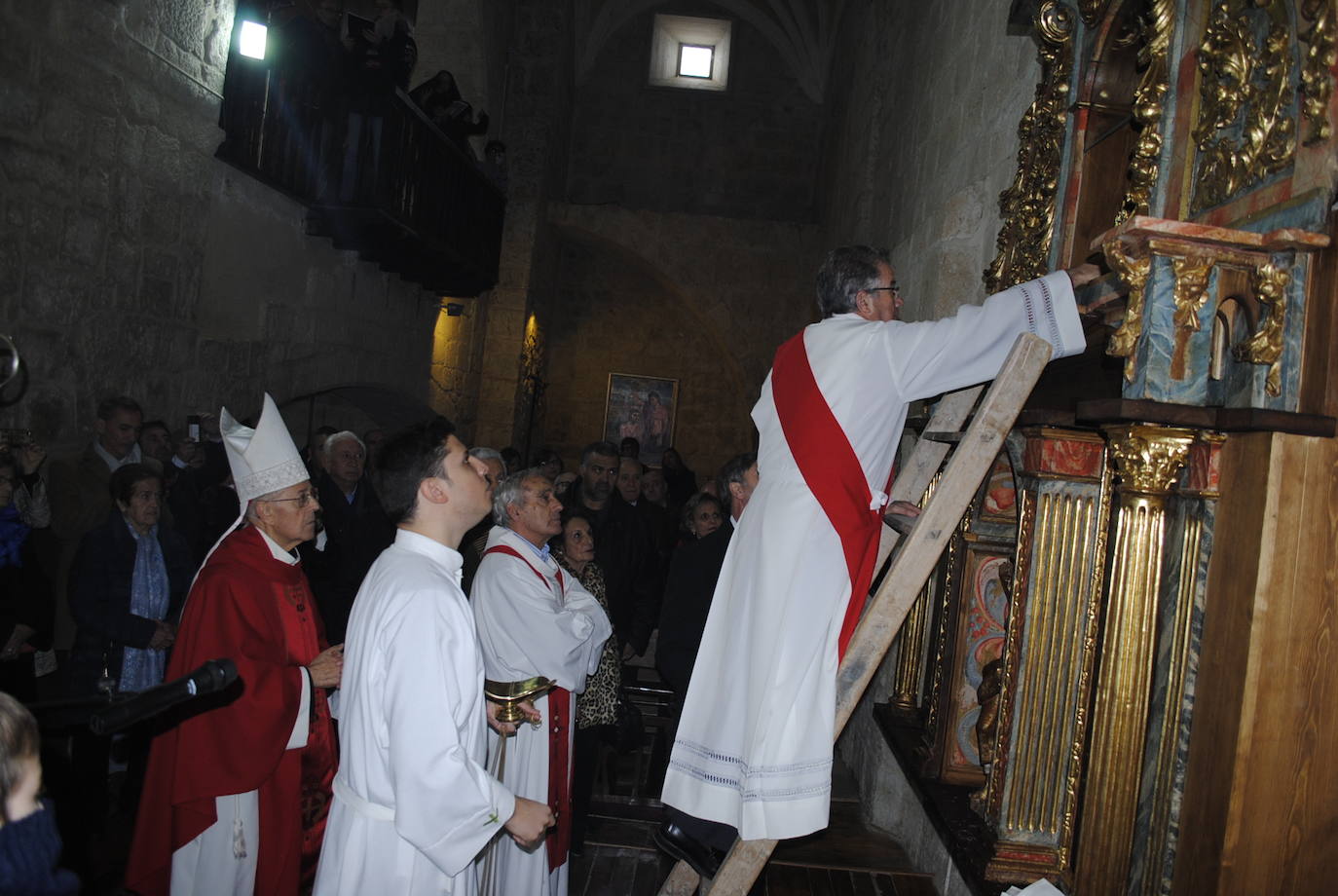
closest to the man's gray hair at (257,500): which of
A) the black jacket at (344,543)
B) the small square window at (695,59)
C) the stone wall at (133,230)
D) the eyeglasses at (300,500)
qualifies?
the eyeglasses at (300,500)

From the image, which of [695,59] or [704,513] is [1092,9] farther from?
[695,59]

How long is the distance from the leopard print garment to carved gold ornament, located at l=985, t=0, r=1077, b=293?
1953mm

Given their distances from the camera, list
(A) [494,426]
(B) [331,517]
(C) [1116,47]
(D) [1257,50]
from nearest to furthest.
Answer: (D) [1257,50] < (C) [1116,47] < (B) [331,517] < (A) [494,426]

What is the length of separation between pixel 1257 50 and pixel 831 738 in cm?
169

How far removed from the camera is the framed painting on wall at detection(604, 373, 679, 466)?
52.8 feet

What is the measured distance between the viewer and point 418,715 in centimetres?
216

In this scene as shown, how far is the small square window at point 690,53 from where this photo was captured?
51.4 ft

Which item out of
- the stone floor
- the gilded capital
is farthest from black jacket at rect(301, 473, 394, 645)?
the gilded capital

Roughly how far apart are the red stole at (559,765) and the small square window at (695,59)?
1360 cm

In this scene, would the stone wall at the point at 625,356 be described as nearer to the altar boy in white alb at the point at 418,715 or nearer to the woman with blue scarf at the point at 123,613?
the woman with blue scarf at the point at 123,613

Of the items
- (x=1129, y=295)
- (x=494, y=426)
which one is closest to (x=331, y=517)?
(x=1129, y=295)

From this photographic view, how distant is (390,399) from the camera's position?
35.3 ft

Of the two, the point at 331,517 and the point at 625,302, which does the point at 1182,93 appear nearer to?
the point at 331,517

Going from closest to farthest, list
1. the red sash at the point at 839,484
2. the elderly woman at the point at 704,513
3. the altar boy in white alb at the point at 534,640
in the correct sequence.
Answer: the red sash at the point at 839,484 → the altar boy in white alb at the point at 534,640 → the elderly woman at the point at 704,513
